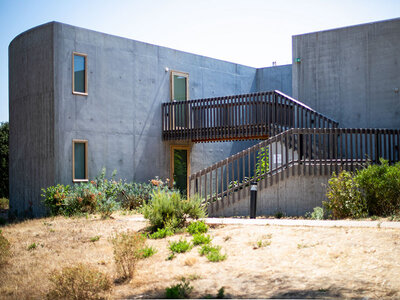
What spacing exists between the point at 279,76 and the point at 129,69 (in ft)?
27.7

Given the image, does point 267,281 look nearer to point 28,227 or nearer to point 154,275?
point 154,275

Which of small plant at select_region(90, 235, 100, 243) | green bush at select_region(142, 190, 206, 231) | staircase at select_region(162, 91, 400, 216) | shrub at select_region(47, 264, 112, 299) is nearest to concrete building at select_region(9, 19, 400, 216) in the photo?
staircase at select_region(162, 91, 400, 216)

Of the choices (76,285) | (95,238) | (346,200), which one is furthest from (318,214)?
(76,285)

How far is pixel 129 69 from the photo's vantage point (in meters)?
19.1

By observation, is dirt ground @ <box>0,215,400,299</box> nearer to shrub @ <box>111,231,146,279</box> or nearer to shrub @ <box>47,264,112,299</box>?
shrub @ <box>111,231,146,279</box>

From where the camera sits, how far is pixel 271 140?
47.2 ft

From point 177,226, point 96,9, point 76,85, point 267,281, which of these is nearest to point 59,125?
point 76,85

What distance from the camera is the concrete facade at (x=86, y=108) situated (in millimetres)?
17016

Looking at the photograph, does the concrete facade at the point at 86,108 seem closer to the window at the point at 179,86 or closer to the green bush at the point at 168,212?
the window at the point at 179,86

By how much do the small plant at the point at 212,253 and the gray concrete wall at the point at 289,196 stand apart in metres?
4.91

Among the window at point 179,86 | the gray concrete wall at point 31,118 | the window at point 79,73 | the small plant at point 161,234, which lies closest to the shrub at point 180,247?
the small plant at point 161,234

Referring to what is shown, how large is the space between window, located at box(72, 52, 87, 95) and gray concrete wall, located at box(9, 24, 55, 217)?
0.78 m

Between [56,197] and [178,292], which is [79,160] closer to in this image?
[56,197]

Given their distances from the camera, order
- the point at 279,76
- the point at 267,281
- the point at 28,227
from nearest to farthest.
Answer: the point at 267,281 → the point at 28,227 → the point at 279,76
